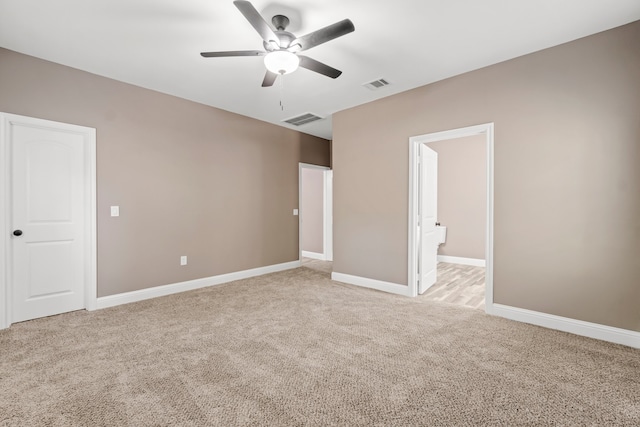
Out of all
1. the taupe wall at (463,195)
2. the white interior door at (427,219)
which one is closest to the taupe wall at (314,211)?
the taupe wall at (463,195)

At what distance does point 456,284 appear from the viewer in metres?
4.76

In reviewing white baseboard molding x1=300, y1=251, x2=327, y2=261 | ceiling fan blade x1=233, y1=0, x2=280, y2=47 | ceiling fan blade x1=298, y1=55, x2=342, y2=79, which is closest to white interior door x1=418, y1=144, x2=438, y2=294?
ceiling fan blade x1=298, y1=55, x2=342, y2=79

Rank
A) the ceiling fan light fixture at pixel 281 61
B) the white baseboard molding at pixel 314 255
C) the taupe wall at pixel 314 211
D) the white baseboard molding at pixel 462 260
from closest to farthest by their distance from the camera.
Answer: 1. the ceiling fan light fixture at pixel 281 61
2. the white baseboard molding at pixel 462 260
3. the white baseboard molding at pixel 314 255
4. the taupe wall at pixel 314 211

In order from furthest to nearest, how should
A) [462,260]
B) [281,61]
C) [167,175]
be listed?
[462,260], [167,175], [281,61]

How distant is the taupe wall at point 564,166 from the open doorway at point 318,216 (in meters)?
3.26

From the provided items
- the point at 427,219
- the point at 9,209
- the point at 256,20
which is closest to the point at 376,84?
the point at 427,219

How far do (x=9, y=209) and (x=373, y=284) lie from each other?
14.1 feet

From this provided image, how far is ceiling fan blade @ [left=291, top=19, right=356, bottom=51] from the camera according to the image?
81.2 inches

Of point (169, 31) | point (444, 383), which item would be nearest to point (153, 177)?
point (169, 31)

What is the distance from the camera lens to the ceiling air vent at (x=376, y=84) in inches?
148

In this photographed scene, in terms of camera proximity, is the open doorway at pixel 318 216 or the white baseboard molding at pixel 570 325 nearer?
the white baseboard molding at pixel 570 325

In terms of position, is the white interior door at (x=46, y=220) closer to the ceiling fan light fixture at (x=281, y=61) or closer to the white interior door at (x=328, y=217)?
the ceiling fan light fixture at (x=281, y=61)

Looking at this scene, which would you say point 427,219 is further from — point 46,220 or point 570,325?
point 46,220

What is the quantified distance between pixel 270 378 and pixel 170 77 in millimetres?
3495
